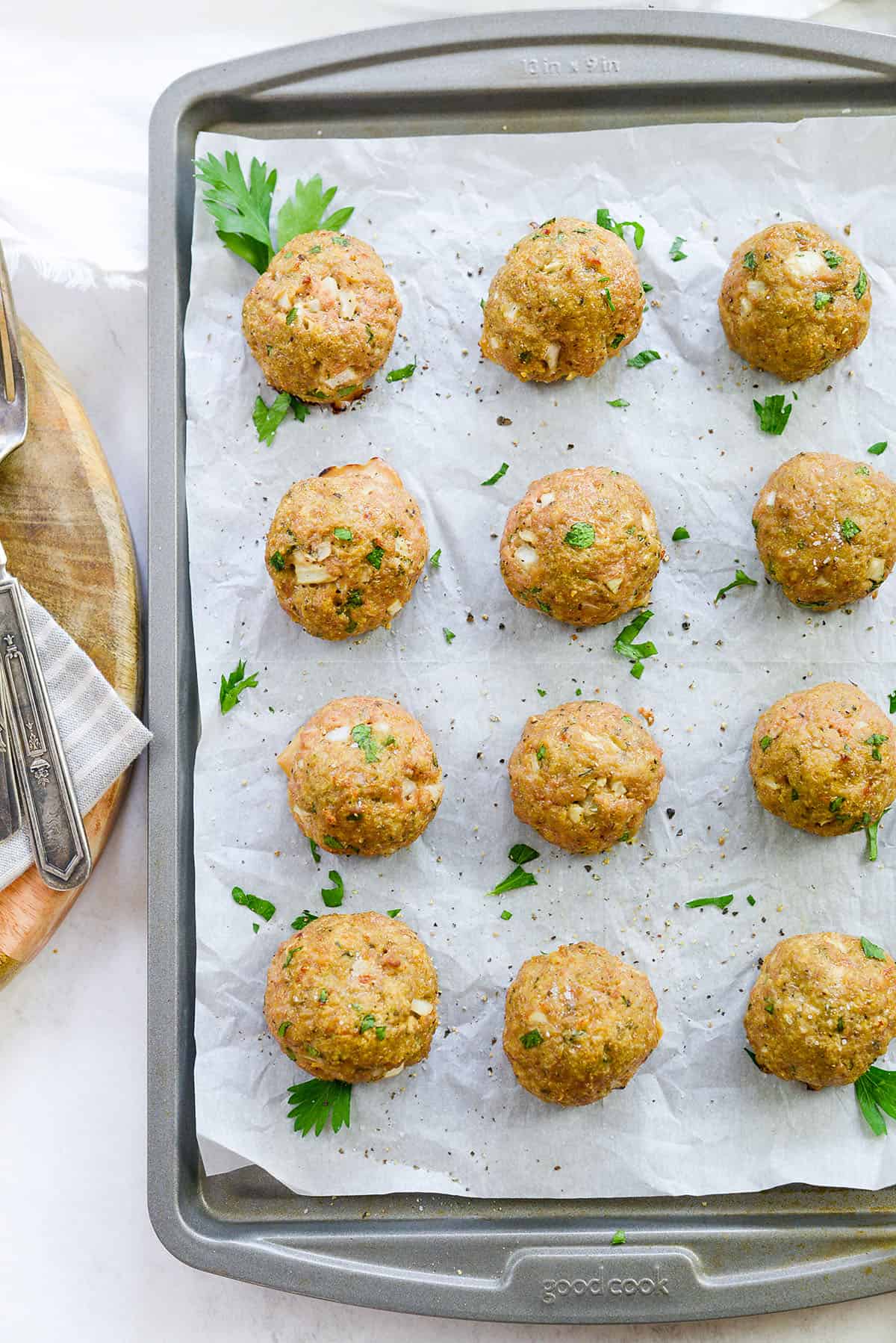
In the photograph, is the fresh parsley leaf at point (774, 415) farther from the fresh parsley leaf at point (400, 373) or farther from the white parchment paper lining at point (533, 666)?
the fresh parsley leaf at point (400, 373)

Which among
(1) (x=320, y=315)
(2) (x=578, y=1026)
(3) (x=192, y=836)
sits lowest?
(2) (x=578, y=1026)

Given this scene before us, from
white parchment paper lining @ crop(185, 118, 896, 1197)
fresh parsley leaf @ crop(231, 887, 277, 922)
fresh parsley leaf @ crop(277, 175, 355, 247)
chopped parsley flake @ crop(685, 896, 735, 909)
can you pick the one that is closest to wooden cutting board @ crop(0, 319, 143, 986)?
white parchment paper lining @ crop(185, 118, 896, 1197)

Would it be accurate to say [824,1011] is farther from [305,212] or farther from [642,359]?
[305,212]

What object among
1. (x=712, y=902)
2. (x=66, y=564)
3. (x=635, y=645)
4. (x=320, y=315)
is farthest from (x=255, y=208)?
(x=712, y=902)

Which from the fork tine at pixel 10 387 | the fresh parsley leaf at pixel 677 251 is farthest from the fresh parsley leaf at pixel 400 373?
the fork tine at pixel 10 387

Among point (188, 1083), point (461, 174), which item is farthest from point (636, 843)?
point (461, 174)

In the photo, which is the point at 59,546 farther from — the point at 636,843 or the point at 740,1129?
the point at 740,1129

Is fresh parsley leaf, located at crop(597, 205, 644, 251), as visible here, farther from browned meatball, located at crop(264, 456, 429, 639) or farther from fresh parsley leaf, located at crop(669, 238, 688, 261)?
browned meatball, located at crop(264, 456, 429, 639)
